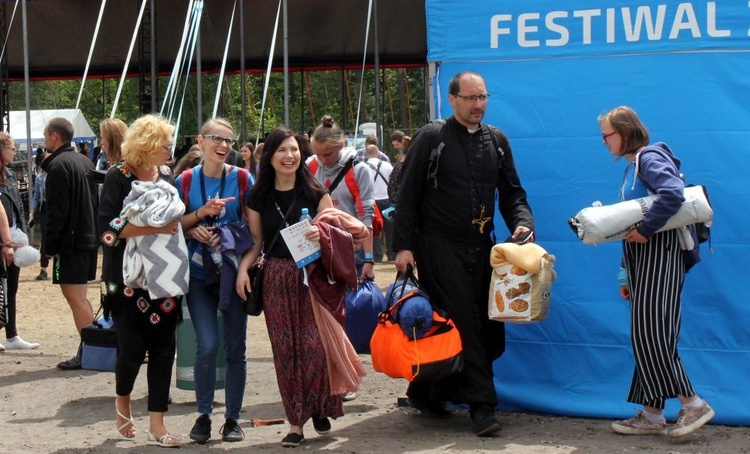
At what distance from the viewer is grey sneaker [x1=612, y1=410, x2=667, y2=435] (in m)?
5.46

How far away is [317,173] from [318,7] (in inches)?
637

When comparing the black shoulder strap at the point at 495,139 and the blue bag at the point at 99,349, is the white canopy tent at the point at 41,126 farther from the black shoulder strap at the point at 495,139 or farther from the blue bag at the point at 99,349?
the black shoulder strap at the point at 495,139

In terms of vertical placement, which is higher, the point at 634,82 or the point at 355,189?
the point at 634,82

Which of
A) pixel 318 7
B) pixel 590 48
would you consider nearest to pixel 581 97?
pixel 590 48

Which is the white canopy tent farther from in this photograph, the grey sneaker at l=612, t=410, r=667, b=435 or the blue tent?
the grey sneaker at l=612, t=410, r=667, b=435

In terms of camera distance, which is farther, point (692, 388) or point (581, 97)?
point (581, 97)

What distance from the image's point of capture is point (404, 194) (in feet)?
18.5

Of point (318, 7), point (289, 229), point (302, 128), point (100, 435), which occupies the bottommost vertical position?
point (100, 435)

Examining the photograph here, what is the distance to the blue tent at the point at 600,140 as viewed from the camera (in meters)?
5.57

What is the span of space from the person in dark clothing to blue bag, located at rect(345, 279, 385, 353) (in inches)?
28.8

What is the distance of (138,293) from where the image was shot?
540 centimetres

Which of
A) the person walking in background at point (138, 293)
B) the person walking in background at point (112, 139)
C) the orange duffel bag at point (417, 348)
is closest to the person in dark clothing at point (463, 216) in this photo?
the orange duffel bag at point (417, 348)

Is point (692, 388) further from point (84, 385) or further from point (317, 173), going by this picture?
point (84, 385)

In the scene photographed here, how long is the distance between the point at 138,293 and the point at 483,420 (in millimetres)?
1864
